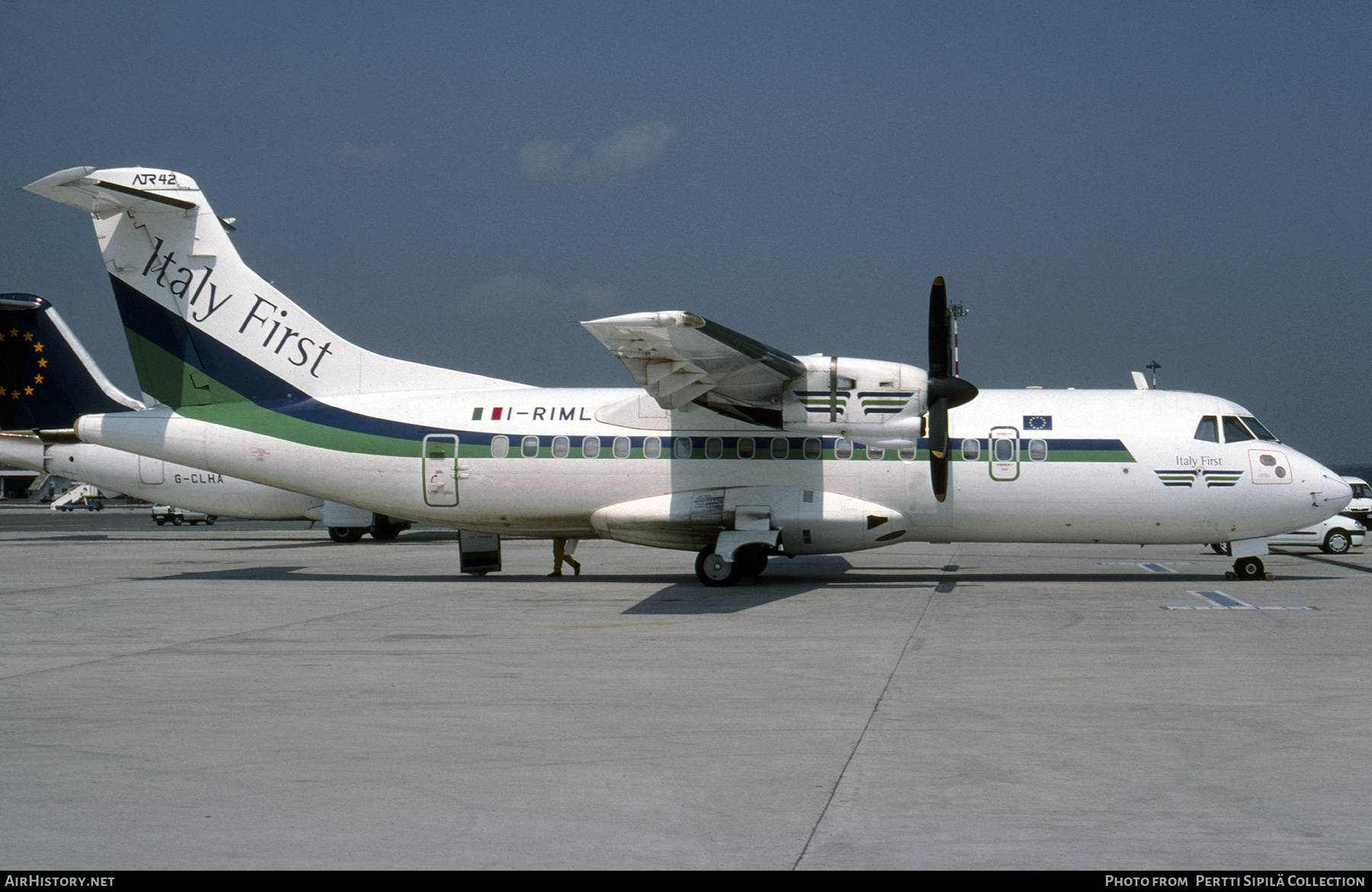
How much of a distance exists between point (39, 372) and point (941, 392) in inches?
1009

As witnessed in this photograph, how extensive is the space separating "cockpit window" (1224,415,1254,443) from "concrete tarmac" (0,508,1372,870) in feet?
11.5

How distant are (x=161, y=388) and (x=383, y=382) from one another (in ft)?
13.0

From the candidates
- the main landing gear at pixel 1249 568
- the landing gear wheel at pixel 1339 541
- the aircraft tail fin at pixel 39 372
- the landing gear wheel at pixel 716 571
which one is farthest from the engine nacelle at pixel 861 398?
the aircraft tail fin at pixel 39 372

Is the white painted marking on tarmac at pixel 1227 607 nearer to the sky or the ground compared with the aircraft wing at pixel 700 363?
nearer to the ground

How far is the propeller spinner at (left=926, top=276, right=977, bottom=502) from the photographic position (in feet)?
55.3

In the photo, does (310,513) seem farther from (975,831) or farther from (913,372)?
(975,831)

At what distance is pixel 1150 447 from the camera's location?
60.1ft

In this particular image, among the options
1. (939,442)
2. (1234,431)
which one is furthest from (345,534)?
(1234,431)

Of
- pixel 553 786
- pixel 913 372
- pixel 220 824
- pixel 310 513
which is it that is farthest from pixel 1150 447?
pixel 310 513

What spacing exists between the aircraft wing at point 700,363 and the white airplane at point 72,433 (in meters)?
15.1

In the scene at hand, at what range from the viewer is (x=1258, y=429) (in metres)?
18.7

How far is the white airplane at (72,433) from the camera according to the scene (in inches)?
1173

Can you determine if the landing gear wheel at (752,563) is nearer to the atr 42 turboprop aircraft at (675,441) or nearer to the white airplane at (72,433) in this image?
the atr 42 turboprop aircraft at (675,441)

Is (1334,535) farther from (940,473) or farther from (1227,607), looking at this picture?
(940,473)
